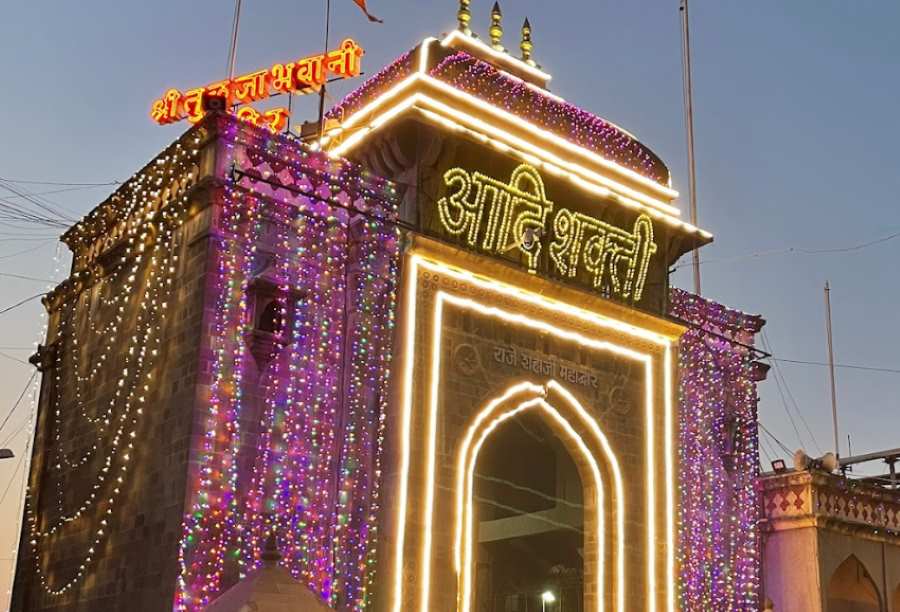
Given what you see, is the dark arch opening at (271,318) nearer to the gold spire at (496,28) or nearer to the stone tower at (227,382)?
the stone tower at (227,382)

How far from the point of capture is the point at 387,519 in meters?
14.4

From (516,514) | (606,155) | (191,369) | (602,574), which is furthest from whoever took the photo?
(516,514)

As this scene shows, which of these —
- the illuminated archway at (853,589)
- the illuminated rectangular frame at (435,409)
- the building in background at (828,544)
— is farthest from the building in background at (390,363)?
the illuminated archway at (853,589)

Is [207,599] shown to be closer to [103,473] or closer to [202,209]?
[103,473]

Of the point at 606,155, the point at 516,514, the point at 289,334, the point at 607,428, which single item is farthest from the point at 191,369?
the point at 516,514

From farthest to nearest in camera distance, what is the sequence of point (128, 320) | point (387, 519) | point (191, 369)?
1. point (128, 320)
2. point (387, 519)
3. point (191, 369)

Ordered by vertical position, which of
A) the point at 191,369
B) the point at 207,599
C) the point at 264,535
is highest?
the point at 191,369

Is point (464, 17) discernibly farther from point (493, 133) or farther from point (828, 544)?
point (828, 544)

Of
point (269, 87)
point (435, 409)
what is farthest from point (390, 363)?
point (269, 87)

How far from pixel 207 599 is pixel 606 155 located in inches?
401

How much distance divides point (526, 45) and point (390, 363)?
7.27 meters

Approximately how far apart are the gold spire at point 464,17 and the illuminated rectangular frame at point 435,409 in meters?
4.58

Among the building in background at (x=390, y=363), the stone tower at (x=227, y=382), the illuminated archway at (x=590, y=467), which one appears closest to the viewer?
the stone tower at (x=227, y=382)

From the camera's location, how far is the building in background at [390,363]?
1372 cm
